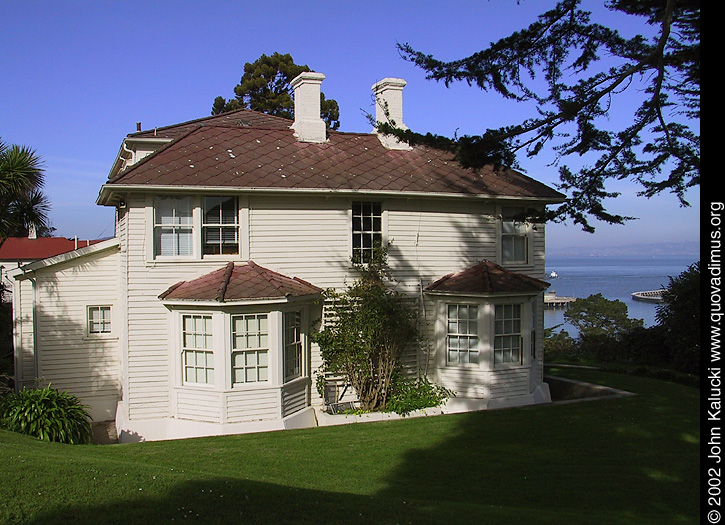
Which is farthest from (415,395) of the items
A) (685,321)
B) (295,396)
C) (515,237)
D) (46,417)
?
(685,321)

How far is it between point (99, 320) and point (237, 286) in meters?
4.62

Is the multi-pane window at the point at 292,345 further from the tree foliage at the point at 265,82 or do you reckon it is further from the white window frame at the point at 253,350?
the tree foliage at the point at 265,82

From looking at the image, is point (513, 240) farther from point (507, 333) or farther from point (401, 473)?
point (401, 473)

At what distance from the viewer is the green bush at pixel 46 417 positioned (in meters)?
12.7

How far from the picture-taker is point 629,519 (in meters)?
8.51

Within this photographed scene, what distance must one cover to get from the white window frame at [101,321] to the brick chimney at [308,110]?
6578 millimetres

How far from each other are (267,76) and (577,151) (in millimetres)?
31801

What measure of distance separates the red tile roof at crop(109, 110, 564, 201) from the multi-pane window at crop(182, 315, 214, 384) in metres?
3.02

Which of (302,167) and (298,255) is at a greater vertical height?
(302,167)

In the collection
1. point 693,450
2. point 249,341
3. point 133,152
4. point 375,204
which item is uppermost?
point 133,152

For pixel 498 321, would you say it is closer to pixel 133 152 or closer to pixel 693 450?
pixel 693 450

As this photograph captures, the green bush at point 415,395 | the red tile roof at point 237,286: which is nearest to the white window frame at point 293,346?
the red tile roof at point 237,286

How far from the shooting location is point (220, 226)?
1484 centimetres

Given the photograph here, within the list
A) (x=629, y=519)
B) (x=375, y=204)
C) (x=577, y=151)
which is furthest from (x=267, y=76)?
(x=629, y=519)
